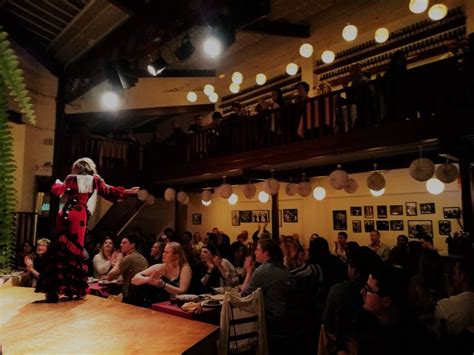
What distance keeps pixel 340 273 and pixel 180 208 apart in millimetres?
10187

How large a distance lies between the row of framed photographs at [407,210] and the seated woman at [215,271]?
15.8 feet

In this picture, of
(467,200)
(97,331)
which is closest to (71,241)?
(97,331)

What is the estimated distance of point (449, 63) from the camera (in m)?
5.12

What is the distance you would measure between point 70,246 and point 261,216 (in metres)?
8.33

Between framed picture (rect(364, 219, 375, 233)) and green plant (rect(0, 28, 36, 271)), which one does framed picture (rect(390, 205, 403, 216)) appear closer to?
→ framed picture (rect(364, 219, 375, 233))

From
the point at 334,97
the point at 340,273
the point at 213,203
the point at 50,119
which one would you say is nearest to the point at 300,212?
the point at 213,203

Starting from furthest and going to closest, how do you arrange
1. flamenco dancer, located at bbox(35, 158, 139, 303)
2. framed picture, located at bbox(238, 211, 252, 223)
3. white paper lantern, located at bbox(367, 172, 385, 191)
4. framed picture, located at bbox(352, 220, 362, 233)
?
framed picture, located at bbox(238, 211, 252, 223) < framed picture, located at bbox(352, 220, 362, 233) < white paper lantern, located at bbox(367, 172, 385, 191) < flamenco dancer, located at bbox(35, 158, 139, 303)

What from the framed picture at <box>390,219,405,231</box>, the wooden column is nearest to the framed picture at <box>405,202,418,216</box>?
the framed picture at <box>390,219,405,231</box>

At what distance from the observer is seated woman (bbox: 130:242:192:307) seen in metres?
4.49

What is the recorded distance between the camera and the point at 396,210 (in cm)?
869

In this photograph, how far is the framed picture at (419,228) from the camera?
8.12 metres

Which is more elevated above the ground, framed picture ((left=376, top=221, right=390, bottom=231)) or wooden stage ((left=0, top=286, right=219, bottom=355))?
framed picture ((left=376, top=221, right=390, bottom=231))

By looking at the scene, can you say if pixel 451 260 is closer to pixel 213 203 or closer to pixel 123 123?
pixel 213 203

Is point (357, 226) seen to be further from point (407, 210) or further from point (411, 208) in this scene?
point (411, 208)
